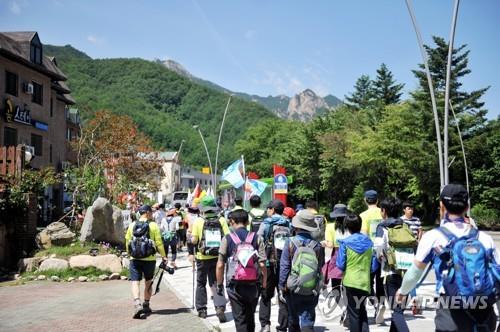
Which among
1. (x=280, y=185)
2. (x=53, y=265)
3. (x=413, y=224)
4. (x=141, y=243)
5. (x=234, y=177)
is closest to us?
(x=413, y=224)

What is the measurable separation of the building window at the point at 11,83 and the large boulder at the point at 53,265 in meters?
17.8

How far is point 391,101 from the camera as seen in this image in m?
64.5

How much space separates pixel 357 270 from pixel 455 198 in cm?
200

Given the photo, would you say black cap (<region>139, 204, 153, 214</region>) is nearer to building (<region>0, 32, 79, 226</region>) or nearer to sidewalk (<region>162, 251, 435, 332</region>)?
sidewalk (<region>162, 251, 435, 332</region>)

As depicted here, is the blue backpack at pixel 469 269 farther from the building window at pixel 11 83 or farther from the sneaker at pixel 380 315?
the building window at pixel 11 83

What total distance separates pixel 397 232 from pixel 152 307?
5029mm

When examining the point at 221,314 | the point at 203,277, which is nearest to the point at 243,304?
the point at 221,314

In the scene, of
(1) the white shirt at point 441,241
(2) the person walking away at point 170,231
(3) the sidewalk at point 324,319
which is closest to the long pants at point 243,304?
(3) the sidewalk at point 324,319

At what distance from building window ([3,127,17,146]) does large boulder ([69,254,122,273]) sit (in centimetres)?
1704

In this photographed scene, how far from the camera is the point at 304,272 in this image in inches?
217

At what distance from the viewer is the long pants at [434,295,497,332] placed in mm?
3629

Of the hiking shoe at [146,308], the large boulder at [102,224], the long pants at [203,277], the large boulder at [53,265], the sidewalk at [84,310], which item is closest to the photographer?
the sidewalk at [84,310]

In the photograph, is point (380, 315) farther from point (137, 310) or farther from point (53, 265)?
point (53, 265)

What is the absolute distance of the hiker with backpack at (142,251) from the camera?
8.20 m
